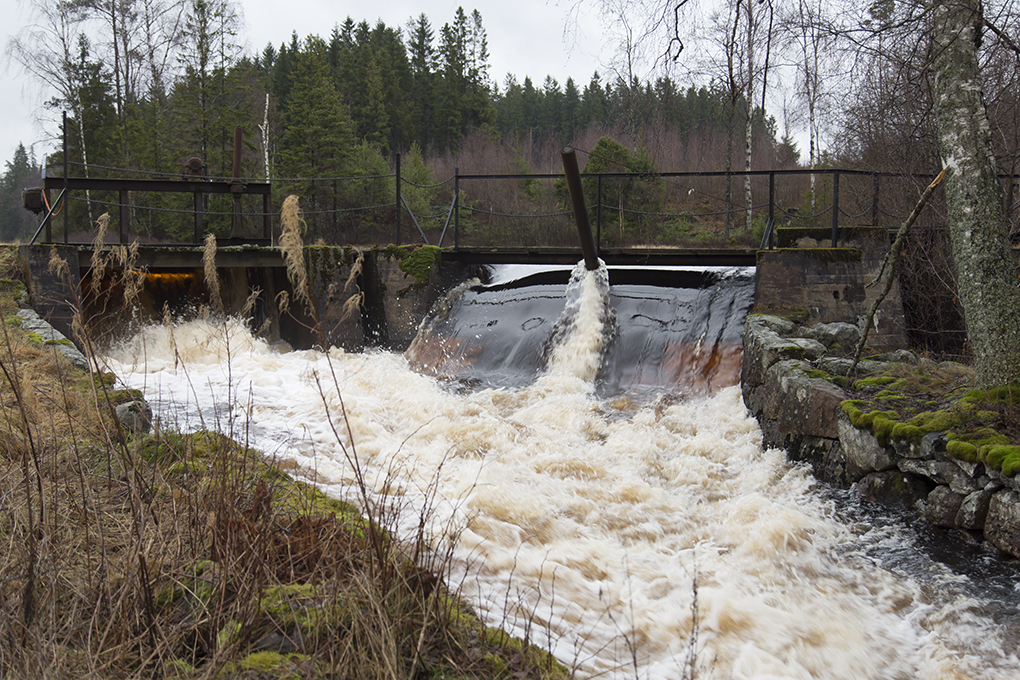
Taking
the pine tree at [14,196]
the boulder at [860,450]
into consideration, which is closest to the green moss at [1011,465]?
the boulder at [860,450]

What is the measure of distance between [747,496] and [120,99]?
27.4m

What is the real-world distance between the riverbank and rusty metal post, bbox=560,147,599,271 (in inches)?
127

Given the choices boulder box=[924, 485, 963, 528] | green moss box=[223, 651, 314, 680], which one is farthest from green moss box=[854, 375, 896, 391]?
green moss box=[223, 651, 314, 680]

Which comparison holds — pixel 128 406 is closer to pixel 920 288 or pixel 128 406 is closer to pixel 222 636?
pixel 222 636

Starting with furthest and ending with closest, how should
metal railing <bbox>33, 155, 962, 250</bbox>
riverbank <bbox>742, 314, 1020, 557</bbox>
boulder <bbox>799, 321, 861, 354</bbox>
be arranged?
metal railing <bbox>33, 155, 962, 250</bbox>
boulder <bbox>799, 321, 861, 354</bbox>
riverbank <bbox>742, 314, 1020, 557</bbox>

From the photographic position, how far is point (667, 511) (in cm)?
491

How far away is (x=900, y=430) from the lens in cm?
445

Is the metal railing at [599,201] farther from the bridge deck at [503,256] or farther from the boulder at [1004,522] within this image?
the boulder at [1004,522]

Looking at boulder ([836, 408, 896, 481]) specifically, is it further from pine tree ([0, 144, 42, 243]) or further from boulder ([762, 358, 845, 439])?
pine tree ([0, 144, 42, 243])

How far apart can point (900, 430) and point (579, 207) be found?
559 centimetres

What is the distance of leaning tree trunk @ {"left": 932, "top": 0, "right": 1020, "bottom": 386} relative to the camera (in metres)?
4.53

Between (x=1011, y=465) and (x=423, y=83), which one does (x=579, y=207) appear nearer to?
(x=1011, y=465)

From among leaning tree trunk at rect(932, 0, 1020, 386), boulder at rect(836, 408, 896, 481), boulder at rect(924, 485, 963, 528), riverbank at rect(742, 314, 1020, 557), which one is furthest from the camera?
boulder at rect(836, 408, 896, 481)

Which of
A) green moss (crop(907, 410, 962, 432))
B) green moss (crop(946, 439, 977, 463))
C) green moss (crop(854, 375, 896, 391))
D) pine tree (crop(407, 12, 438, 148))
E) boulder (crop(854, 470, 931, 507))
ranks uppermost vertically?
pine tree (crop(407, 12, 438, 148))
